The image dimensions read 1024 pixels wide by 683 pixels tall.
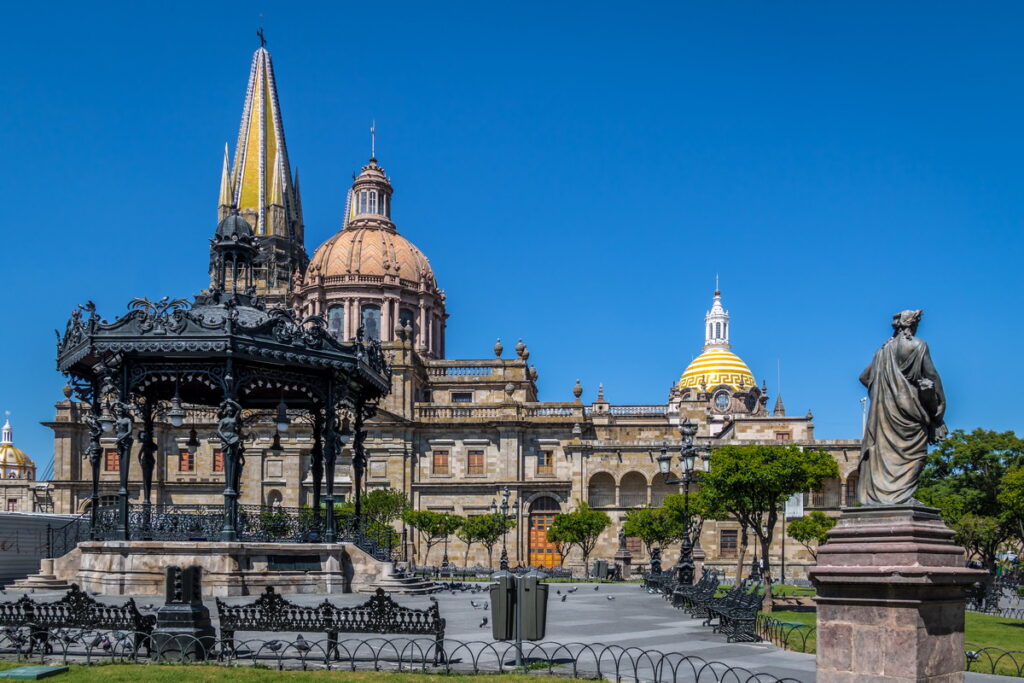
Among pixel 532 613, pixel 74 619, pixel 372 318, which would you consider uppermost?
pixel 372 318

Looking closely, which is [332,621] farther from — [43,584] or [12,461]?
[12,461]

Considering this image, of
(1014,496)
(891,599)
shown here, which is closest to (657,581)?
(1014,496)

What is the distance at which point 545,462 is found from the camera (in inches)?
2299

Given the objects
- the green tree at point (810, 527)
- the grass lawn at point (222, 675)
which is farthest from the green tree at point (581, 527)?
the grass lawn at point (222, 675)

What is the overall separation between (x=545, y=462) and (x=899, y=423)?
4974cm

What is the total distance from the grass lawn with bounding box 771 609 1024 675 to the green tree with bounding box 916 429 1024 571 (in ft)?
36.5

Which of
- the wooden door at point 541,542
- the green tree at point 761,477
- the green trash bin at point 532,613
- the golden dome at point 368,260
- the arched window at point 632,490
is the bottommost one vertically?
the wooden door at point 541,542

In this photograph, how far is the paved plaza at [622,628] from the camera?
14.4 meters

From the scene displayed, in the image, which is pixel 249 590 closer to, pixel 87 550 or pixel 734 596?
pixel 87 550

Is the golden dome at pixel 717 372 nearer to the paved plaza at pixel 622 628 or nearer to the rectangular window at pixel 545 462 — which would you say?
the rectangular window at pixel 545 462

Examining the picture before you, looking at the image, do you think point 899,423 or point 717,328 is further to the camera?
point 717,328

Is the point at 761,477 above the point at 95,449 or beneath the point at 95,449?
beneath

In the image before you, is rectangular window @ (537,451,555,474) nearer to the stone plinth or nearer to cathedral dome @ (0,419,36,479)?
the stone plinth

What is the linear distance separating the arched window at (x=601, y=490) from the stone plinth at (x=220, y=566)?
3675cm
